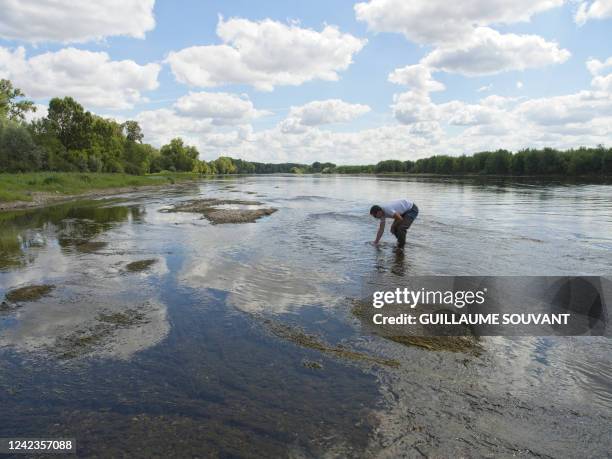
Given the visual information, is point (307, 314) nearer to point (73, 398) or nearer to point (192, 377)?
point (192, 377)

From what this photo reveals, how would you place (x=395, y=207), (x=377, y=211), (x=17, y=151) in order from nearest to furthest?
(x=377, y=211) → (x=395, y=207) → (x=17, y=151)

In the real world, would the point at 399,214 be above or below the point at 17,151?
below

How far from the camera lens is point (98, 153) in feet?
262

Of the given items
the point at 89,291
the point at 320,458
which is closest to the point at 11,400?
the point at 320,458

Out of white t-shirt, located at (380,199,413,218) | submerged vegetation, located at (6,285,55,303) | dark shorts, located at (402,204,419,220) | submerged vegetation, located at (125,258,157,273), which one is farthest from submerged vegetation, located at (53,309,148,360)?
dark shorts, located at (402,204,419,220)

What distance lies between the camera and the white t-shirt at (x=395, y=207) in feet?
45.5

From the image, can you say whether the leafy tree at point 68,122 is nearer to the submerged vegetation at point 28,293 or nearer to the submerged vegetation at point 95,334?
the submerged vegetation at point 28,293

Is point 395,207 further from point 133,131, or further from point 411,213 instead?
point 133,131

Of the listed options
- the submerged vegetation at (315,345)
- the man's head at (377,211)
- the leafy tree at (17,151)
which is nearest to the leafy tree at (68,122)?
the leafy tree at (17,151)

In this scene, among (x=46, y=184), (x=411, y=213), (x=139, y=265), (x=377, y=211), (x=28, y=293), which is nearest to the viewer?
(x=28, y=293)

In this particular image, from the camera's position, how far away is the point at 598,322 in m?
8.24

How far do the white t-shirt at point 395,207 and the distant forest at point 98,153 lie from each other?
60973 millimetres

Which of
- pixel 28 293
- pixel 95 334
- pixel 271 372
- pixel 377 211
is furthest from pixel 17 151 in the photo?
pixel 271 372

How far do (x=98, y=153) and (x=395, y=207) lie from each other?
81.0m
